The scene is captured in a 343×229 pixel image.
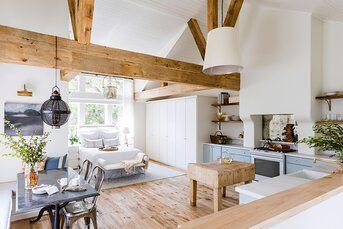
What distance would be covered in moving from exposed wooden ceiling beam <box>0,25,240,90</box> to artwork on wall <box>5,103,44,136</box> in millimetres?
1950

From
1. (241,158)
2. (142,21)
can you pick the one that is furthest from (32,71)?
(241,158)

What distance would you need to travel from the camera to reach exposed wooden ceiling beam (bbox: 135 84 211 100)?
571 centimetres

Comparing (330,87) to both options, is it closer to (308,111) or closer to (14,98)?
(308,111)

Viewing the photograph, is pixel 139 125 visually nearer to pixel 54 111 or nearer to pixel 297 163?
pixel 297 163

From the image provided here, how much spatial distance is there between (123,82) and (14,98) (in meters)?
4.30

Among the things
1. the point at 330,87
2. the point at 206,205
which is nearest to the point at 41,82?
the point at 206,205

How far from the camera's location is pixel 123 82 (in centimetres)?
848

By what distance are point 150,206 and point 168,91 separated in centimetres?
349

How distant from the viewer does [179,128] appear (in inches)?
280

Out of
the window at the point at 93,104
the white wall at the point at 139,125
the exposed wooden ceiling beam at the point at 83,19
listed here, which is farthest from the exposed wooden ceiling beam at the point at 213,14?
the white wall at the point at 139,125

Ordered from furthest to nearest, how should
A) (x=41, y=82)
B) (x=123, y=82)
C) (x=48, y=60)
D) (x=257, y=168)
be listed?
(x=123, y=82) < (x=257, y=168) < (x=41, y=82) < (x=48, y=60)

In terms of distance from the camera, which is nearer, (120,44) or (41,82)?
(41,82)

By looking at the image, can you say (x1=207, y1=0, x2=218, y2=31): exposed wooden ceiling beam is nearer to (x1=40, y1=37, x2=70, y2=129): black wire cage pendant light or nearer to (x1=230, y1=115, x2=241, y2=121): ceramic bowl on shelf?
(x1=230, y1=115, x2=241, y2=121): ceramic bowl on shelf

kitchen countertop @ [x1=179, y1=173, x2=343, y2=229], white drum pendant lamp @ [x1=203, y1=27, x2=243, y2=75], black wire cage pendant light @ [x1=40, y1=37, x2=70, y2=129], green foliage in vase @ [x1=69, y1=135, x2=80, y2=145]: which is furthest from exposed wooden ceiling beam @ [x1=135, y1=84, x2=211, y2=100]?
kitchen countertop @ [x1=179, y1=173, x2=343, y2=229]
